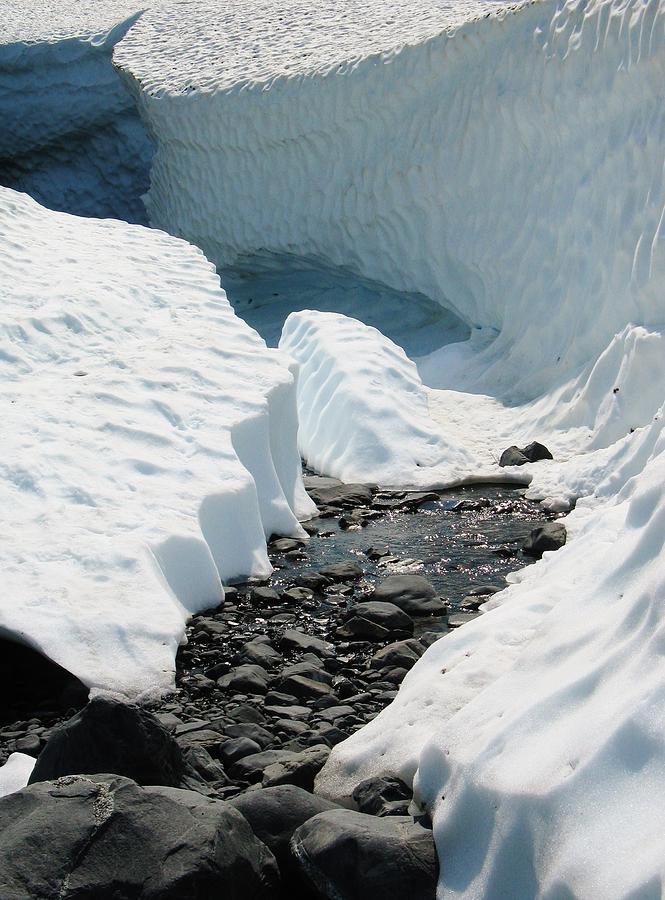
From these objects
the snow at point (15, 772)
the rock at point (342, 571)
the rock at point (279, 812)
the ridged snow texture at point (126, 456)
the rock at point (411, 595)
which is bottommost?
the rock at point (342, 571)

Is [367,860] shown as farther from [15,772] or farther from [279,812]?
[15,772]

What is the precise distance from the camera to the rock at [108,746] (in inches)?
138

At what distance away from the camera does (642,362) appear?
8.53 meters

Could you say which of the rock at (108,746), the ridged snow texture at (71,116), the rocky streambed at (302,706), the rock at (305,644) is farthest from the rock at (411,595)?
the ridged snow texture at (71,116)

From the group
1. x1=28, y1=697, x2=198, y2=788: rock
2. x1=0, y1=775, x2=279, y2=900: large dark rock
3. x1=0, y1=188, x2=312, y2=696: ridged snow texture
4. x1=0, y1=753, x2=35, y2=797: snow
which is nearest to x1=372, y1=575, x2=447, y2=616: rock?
x1=0, y1=188, x2=312, y2=696: ridged snow texture

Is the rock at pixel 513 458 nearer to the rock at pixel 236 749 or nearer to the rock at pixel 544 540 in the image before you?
the rock at pixel 544 540

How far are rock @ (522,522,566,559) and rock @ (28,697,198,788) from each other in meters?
3.62

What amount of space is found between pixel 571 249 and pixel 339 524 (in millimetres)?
3897

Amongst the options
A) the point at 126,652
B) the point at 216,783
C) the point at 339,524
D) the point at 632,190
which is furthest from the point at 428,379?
the point at 216,783

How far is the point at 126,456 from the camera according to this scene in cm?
648

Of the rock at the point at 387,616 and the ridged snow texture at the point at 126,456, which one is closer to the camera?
the ridged snow texture at the point at 126,456

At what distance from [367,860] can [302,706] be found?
1.71 metres

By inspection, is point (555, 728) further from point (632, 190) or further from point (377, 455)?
point (632, 190)

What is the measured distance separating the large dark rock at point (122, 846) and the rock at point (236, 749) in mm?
1071
